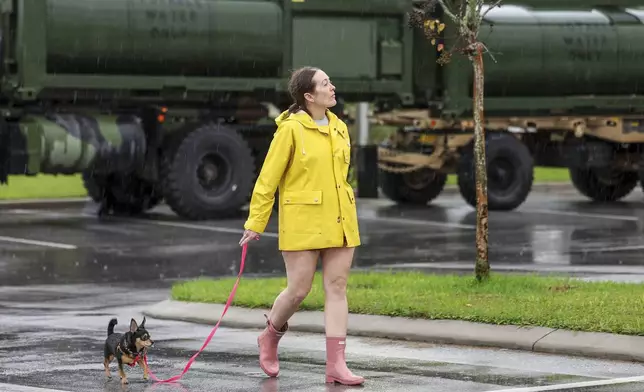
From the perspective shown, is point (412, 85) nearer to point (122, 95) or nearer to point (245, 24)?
point (245, 24)

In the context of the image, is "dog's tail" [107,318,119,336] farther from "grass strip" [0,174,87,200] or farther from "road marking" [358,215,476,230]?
"grass strip" [0,174,87,200]

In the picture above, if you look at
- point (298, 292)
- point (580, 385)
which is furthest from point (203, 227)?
point (580, 385)

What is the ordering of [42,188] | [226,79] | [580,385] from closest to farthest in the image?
1. [580,385]
2. [226,79]
3. [42,188]

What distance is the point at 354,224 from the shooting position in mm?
9703

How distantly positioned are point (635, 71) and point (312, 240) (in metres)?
19.7

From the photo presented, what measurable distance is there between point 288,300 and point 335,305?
302 mm

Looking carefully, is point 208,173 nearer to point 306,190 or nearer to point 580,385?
point 306,190

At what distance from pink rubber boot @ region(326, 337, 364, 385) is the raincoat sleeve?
0.76m

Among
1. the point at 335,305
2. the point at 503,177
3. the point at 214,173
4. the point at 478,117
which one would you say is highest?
the point at 478,117

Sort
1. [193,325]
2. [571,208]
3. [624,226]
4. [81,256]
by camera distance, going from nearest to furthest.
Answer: [193,325]
[81,256]
[624,226]
[571,208]

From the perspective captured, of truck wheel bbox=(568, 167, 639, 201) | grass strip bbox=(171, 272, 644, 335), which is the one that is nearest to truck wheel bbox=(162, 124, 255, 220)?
truck wheel bbox=(568, 167, 639, 201)

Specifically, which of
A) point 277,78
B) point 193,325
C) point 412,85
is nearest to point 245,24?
point 277,78

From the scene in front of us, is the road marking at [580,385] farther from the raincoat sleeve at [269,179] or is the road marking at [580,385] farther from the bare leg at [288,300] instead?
the raincoat sleeve at [269,179]

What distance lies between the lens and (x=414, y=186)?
29203 millimetres
